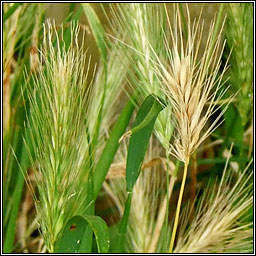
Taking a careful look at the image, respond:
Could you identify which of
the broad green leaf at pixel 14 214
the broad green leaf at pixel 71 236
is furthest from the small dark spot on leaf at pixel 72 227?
the broad green leaf at pixel 14 214

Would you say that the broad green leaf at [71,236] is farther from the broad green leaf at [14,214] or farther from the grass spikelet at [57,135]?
the broad green leaf at [14,214]

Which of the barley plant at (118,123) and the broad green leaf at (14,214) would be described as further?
the broad green leaf at (14,214)

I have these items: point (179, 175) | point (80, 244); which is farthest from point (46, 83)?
point (179, 175)

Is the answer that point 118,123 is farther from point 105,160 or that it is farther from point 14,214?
point 14,214

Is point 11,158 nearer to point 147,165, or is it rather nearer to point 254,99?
point 147,165

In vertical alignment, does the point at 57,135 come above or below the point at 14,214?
above

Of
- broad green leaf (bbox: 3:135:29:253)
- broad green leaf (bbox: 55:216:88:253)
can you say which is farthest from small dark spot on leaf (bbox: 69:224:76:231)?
broad green leaf (bbox: 3:135:29:253)

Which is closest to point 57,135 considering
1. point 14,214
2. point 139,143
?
point 139,143

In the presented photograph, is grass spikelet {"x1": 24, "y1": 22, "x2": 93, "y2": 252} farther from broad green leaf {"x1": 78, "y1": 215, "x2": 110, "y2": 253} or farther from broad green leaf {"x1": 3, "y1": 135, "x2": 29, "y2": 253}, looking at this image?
broad green leaf {"x1": 3, "y1": 135, "x2": 29, "y2": 253}
